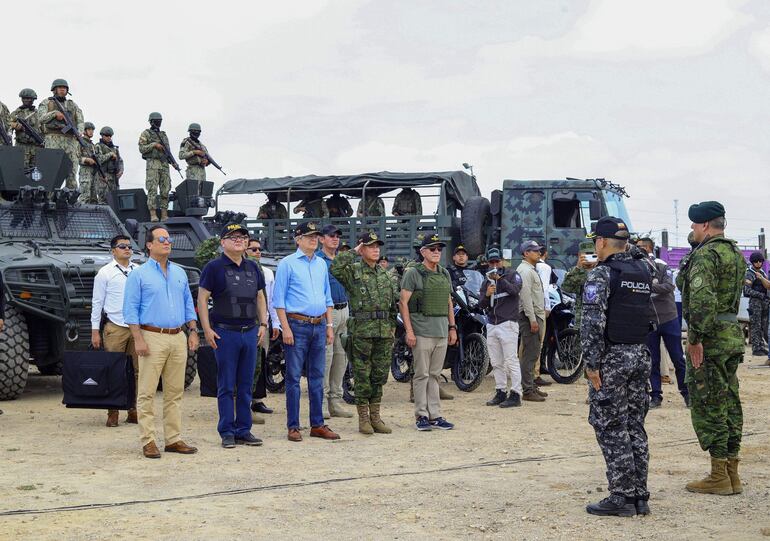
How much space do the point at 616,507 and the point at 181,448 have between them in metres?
3.28

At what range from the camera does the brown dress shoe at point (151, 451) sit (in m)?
7.35

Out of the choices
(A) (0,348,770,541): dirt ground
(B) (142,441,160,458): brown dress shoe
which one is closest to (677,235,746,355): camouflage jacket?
(A) (0,348,770,541): dirt ground

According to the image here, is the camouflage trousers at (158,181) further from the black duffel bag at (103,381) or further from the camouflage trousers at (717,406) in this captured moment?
the camouflage trousers at (717,406)

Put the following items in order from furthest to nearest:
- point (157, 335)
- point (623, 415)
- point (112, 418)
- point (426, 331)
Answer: point (112, 418) → point (426, 331) → point (157, 335) → point (623, 415)

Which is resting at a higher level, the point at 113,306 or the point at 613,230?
the point at 613,230

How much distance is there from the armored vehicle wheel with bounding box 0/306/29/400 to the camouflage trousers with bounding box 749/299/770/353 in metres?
11.1

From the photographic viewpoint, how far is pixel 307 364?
844cm

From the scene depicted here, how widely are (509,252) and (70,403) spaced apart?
10072 millimetres

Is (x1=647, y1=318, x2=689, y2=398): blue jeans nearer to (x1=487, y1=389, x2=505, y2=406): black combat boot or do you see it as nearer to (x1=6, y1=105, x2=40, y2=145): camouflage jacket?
(x1=487, y1=389, x2=505, y2=406): black combat boot

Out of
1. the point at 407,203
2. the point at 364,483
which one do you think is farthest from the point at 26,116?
the point at 364,483

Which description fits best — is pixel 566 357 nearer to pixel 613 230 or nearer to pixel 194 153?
pixel 613 230

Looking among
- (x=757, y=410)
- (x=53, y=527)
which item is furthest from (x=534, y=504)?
(x=757, y=410)

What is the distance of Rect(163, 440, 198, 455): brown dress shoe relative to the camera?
24.8 feet

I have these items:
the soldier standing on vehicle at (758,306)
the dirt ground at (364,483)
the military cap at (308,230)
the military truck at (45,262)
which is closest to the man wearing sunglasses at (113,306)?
the dirt ground at (364,483)
